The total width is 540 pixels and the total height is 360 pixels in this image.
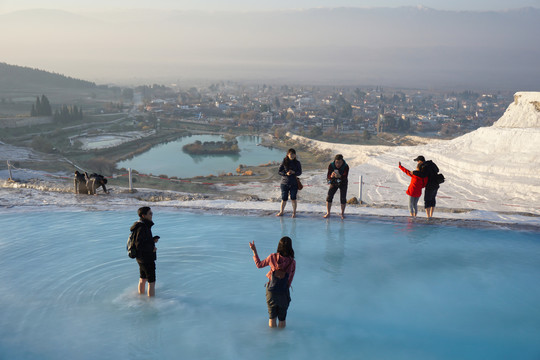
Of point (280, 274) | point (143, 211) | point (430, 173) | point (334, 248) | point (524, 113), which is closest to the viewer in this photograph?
point (280, 274)

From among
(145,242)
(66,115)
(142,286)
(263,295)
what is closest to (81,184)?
(142,286)

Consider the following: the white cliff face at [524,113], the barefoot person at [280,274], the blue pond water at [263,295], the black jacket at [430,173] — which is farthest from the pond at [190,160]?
the barefoot person at [280,274]

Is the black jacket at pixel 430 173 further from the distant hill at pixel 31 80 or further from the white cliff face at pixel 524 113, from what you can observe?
the distant hill at pixel 31 80

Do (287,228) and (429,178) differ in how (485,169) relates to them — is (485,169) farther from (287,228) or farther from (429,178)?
(287,228)

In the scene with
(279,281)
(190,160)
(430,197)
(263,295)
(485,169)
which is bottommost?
(190,160)

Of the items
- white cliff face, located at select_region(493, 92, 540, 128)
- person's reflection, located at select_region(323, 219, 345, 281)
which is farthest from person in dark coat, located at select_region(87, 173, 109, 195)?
white cliff face, located at select_region(493, 92, 540, 128)

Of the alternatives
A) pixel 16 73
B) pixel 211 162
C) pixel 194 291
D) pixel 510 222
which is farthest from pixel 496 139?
pixel 16 73

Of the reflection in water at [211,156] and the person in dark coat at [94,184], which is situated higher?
the person in dark coat at [94,184]
